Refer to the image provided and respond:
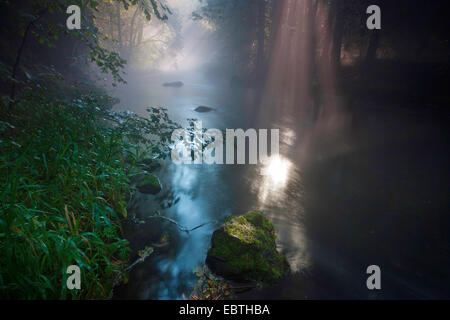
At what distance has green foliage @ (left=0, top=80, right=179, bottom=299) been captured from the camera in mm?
2602

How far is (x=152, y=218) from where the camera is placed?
536cm

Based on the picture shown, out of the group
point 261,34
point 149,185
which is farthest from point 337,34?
point 149,185

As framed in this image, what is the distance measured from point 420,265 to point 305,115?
12.7 m

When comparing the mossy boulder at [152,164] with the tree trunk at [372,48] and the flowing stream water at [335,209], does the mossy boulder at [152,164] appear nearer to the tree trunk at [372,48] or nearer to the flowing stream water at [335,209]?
the flowing stream water at [335,209]

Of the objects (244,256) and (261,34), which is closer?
(244,256)

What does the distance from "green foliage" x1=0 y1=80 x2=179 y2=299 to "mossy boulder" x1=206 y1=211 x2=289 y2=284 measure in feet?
5.25

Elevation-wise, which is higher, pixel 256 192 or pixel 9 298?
pixel 256 192

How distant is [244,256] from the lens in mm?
3818

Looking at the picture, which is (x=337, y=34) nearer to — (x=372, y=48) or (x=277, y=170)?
(x=372, y=48)

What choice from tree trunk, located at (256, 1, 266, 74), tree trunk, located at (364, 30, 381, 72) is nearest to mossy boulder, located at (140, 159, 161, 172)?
tree trunk, located at (364, 30, 381, 72)

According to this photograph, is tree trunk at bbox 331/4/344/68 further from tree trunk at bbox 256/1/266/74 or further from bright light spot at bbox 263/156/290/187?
bright light spot at bbox 263/156/290/187

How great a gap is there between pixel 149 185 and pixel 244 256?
12.1ft

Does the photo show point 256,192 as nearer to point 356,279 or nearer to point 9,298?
point 356,279
